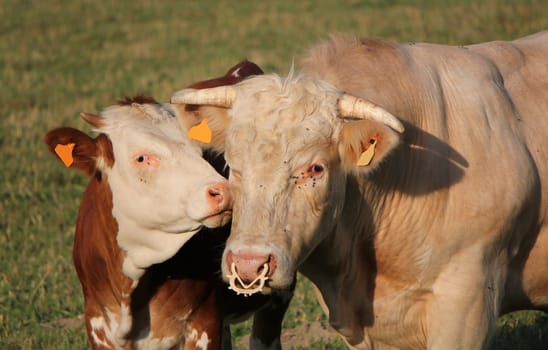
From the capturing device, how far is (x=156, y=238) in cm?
531

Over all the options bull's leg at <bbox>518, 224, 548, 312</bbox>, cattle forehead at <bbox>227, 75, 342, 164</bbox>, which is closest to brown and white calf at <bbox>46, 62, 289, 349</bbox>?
cattle forehead at <bbox>227, 75, 342, 164</bbox>

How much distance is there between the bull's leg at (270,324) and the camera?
6.40 meters

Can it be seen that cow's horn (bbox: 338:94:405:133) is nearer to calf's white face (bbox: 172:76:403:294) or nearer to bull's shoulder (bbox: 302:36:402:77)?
calf's white face (bbox: 172:76:403:294)

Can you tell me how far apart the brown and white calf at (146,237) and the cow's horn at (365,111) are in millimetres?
809

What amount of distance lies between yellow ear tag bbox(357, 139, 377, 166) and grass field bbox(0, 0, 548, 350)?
1.45m

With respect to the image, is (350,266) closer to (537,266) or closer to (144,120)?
(537,266)

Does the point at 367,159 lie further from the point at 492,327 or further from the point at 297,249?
the point at 492,327

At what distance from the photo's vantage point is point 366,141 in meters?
4.74

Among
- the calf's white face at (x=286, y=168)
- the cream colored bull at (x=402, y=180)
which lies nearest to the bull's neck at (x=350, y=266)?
the cream colored bull at (x=402, y=180)

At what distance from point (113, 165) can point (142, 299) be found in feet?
2.47

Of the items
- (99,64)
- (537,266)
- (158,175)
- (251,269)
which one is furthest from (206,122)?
(99,64)

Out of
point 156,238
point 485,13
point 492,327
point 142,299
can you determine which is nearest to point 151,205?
point 156,238

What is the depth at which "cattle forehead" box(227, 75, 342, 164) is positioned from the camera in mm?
4648

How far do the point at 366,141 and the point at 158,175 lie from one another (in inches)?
46.4
